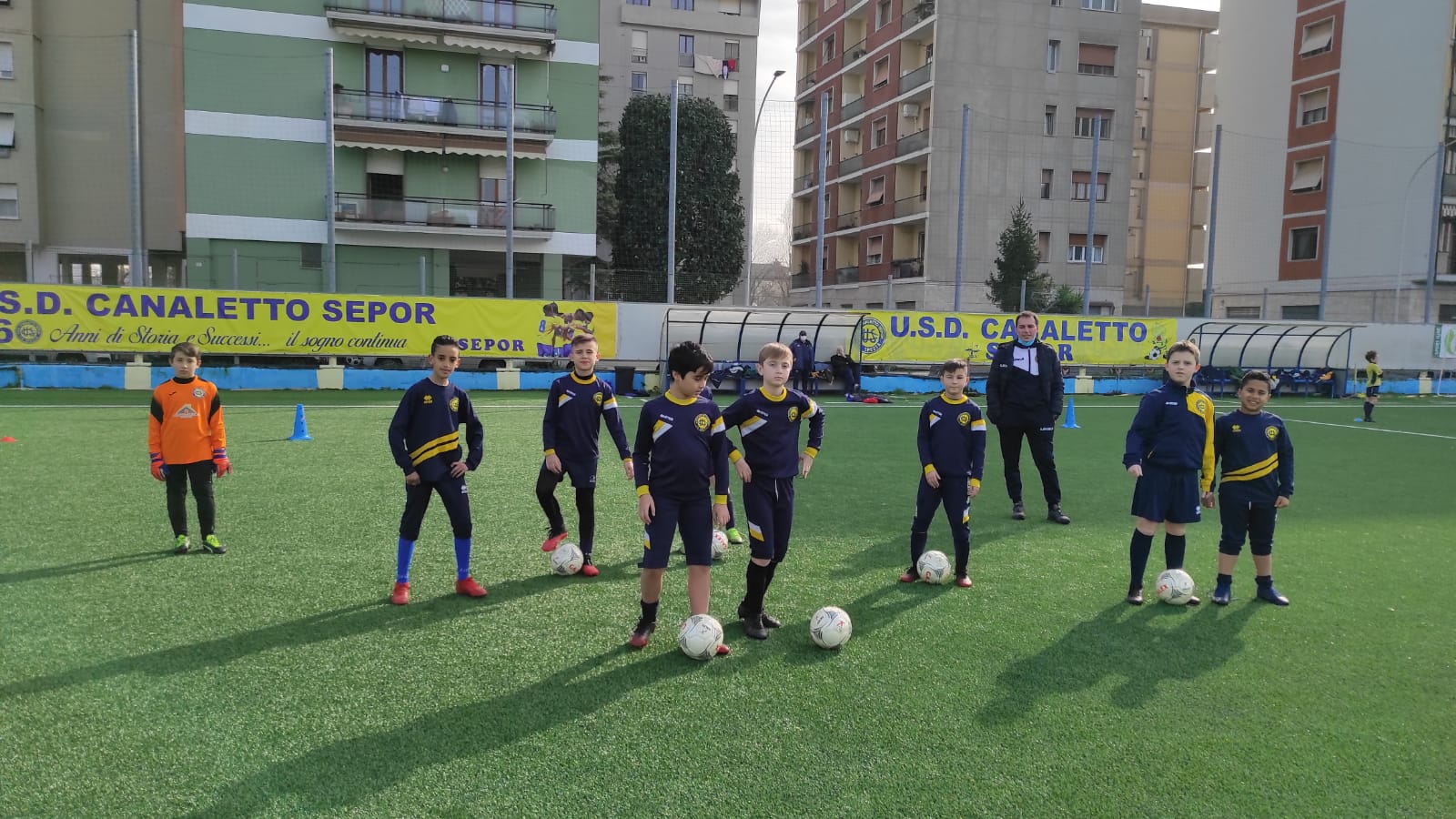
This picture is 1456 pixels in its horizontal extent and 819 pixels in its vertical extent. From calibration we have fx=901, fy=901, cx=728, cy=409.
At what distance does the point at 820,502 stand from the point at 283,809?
6.55 meters

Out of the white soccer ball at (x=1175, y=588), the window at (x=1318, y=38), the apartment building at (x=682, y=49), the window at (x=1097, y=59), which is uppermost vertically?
the apartment building at (x=682, y=49)

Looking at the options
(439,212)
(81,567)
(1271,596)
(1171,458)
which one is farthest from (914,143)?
(81,567)

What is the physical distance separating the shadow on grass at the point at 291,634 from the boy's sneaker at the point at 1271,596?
4.93 m

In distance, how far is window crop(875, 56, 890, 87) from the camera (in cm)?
4453

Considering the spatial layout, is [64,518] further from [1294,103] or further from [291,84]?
[1294,103]

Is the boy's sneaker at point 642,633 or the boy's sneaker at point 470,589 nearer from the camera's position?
the boy's sneaker at point 642,633

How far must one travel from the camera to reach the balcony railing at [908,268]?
40375 millimetres

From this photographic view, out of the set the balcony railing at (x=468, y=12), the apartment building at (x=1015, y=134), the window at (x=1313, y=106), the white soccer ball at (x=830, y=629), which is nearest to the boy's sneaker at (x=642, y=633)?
the white soccer ball at (x=830, y=629)

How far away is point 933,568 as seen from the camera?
21.0 feet

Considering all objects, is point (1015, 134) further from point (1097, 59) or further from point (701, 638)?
point (701, 638)

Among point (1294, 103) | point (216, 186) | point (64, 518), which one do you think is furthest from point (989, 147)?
point (64, 518)

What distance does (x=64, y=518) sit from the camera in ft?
25.8

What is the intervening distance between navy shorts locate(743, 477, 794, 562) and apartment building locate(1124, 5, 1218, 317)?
168 ft

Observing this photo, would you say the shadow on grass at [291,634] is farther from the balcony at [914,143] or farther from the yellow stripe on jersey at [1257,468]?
the balcony at [914,143]
